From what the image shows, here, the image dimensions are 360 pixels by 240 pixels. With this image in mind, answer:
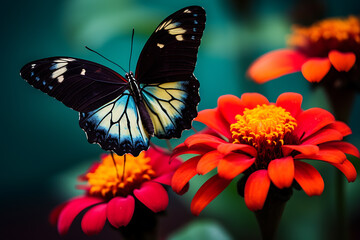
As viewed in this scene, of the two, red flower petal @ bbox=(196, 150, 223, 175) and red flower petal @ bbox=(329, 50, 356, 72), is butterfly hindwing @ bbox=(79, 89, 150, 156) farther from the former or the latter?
red flower petal @ bbox=(329, 50, 356, 72)

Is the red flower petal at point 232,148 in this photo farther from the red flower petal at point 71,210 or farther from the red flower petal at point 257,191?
the red flower petal at point 71,210

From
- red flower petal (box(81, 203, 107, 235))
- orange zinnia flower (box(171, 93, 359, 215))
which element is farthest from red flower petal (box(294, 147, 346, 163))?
red flower petal (box(81, 203, 107, 235))

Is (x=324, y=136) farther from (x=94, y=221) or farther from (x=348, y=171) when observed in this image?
(x=94, y=221)

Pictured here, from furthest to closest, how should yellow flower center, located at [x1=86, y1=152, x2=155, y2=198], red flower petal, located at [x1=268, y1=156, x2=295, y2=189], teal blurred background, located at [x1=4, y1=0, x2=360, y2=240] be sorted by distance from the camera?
1. teal blurred background, located at [x1=4, y1=0, x2=360, y2=240]
2. yellow flower center, located at [x1=86, y1=152, x2=155, y2=198]
3. red flower petal, located at [x1=268, y1=156, x2=295, y2=189]

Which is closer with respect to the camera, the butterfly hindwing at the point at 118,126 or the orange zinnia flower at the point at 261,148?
the orange zinnia flower at the point at 261,148

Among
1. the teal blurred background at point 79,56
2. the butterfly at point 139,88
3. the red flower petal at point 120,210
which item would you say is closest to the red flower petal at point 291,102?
the butterfly at point 139,88

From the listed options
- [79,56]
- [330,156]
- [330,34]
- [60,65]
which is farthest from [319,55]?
[79,56]

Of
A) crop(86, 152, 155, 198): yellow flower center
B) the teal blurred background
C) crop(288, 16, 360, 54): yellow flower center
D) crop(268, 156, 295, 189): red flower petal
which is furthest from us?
the teal blurred background

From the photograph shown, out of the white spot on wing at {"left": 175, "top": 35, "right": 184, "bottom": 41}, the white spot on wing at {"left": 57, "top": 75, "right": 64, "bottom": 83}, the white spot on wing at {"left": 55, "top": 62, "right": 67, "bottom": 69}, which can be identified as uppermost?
the white spot on wing at {"left": 175, "top": 35, "right": 184, "bottom": 41}
